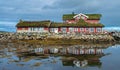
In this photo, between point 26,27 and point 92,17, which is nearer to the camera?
point 26,27

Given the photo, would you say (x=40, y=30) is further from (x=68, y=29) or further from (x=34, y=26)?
(x=68, y=29)

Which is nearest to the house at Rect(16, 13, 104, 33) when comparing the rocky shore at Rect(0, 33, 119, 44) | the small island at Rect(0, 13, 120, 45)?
the small island at Rect(0, 13, 120, 45)

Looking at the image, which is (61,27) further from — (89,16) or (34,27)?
(89,16)

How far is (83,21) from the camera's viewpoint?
106 metres

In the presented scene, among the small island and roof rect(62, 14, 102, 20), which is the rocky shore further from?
roof rect(62, 14, 102, 20)

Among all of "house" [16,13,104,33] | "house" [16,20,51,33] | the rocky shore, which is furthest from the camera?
"house" [16,13,104,33]

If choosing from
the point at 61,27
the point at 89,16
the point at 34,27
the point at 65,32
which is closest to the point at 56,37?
the point at 65,32

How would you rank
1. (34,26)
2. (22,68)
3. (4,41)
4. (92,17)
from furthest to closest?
(92,17), (34,26), (4,41), (22,68)

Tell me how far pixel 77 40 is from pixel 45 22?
20.4 metres

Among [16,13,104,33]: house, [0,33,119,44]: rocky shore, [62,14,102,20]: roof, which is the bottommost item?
[0,33,119,44]: rocky shore

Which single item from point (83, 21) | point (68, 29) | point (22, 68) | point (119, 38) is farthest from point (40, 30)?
point (22, 68)

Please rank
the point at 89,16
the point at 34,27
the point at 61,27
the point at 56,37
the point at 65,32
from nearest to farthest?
the point at 56,37 < the point at 65,32 < the point at 34,27 < the point at 61,27 < the point at 89,16

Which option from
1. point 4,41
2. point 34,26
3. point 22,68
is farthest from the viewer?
point 34,26

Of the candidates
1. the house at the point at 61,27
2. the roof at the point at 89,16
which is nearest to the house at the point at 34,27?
the house at the point at 61,27
